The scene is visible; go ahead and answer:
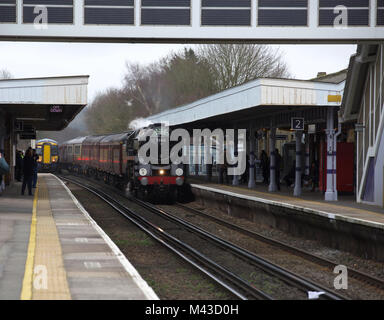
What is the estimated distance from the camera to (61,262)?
10250mm

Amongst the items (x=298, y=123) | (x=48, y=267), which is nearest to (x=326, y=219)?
(x=298, y=123)

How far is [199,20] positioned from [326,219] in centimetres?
559

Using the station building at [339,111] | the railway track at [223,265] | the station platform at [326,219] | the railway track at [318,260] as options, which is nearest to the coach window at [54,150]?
the station building at [339,111]

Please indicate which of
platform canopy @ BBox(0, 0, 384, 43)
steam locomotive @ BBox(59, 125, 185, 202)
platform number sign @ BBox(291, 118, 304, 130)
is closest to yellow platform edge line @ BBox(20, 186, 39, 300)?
platform canopy @ BBox(0, 0, 384, 43)

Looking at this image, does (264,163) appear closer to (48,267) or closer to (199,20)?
(199,20)

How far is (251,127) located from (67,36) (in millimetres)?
13831

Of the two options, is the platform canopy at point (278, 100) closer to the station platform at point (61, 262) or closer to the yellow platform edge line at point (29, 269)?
the station platform at point (61, 262)

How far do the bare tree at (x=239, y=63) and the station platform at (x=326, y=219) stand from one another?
26390 millimetres

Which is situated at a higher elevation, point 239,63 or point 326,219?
point 239,63

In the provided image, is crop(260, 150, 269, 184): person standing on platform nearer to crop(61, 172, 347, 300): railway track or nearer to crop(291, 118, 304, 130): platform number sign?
crop(291, 118, 304, 130): platform number sign

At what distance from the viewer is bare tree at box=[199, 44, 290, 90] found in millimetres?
47875

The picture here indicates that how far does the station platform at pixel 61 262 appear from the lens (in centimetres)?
795

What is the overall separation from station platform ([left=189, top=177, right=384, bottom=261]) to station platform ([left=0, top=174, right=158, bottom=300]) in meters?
5.04

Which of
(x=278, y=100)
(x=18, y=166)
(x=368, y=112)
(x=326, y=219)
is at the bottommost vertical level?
(x=326, y=219)
